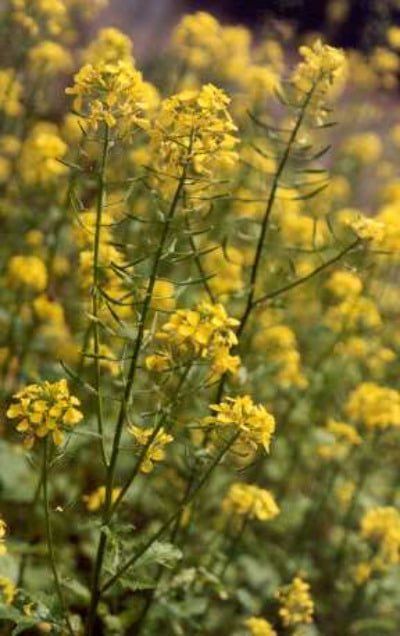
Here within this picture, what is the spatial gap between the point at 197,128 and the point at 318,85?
32.2 inches

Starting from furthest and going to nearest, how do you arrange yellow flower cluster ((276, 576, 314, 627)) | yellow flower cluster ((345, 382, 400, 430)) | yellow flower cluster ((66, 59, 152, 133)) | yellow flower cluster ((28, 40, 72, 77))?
yellow flower cluster ((28, 40, 72, 77)), yellow flower cluster ((345, 382, 400, 430)), yellow flower cluster ((276, 576, 314, 627)), yellow flower cluster ((66, 59, 152, 133))

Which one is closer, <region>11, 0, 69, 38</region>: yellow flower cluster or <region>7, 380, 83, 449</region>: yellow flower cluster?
<region>7, 380, 83, 449</region>: yellow flower cluster

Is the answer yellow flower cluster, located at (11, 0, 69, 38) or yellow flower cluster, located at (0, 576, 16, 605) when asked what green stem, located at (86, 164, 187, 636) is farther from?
yellow flower cluster, located at (11, 0, 69, 38)

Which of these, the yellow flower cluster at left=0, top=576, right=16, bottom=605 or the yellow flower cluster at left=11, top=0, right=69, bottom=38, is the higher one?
the yellow flower cluster at left=11, top=0, right=69, bottom=38

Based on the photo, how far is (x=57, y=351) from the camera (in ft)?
17.0

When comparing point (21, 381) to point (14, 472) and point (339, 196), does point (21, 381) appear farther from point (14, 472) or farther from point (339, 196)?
point (339, 196)

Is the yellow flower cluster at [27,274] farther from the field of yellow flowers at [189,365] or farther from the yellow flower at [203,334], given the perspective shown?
the yellow flower at [203,334]

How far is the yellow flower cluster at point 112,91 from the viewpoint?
2619 mm

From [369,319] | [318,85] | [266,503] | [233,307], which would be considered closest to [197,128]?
[318,85]

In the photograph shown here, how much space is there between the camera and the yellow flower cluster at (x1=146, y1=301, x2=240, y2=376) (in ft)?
8.22

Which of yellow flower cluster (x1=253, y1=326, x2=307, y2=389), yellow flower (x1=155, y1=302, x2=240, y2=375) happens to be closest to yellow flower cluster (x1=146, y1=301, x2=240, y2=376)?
yellow flower (x1=155, y1=302, x2=240, y2=375)

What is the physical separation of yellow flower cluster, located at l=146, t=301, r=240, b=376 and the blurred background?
372cm

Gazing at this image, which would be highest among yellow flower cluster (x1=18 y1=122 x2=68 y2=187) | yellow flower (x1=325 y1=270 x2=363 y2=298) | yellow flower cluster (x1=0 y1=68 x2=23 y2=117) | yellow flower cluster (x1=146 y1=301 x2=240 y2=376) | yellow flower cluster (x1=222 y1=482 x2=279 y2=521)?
yellow flower cluster (x1=0 y1=68 x2=23 y2=117)

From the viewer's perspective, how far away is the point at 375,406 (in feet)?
16.2
